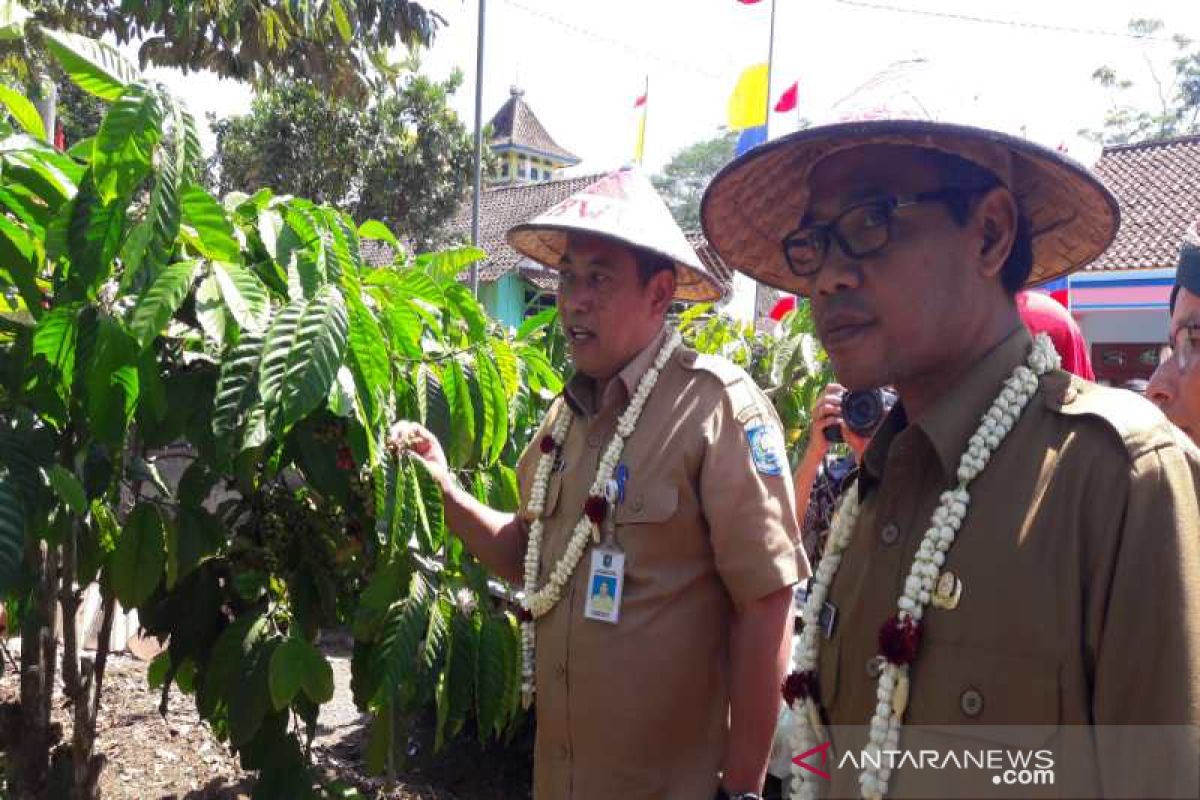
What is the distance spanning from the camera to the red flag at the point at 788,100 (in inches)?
273

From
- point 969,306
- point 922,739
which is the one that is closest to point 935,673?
point 922,739

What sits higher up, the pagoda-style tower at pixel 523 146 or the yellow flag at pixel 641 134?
the pagoda-style tower at pixel 523 146

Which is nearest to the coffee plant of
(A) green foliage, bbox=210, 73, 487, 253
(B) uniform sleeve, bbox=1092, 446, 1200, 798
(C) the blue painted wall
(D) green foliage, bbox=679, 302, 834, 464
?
(B) uniform sleeve, bbox=1092, 446, 1200, 798

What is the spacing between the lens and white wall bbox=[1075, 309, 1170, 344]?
43.1 ft

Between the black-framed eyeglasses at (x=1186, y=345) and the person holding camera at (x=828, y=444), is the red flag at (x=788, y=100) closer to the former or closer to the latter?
the person holding camera at (x=828, y=444)

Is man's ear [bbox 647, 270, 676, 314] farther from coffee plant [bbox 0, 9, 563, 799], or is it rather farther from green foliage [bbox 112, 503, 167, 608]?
green foliage [bbox 112, 503, 167, 608]

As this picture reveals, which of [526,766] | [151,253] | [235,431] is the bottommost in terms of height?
[526,766]

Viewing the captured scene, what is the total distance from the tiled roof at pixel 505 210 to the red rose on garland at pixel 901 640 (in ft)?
60.5

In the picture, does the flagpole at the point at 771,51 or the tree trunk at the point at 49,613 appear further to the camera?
the flagpole at the point at 771,51

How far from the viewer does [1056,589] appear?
958 millimetres

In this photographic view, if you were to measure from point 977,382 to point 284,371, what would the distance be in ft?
3.06

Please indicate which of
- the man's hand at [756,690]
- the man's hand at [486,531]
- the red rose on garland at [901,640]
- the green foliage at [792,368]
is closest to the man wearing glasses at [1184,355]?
the man's hand at [756,690]

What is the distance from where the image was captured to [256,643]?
1910 millimetres

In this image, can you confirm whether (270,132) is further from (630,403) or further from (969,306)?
(969,306)
